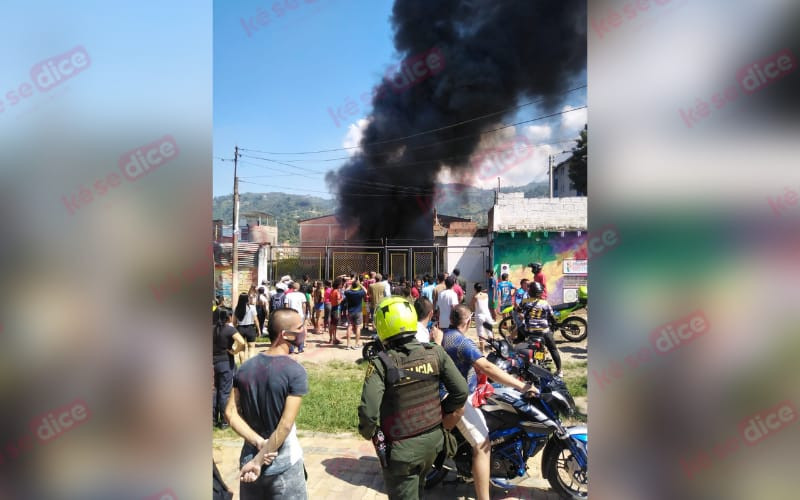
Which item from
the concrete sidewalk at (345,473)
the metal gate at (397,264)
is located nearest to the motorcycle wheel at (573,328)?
the concrete sidewalk at (345,473)

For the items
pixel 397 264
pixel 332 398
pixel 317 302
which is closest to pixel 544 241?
pixel 397 264

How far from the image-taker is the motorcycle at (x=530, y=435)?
132 inches

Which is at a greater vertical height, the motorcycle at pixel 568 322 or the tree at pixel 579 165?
the tree at pixel 579 165

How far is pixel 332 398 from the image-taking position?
6367 millimetres

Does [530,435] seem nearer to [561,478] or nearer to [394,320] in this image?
[561,478]

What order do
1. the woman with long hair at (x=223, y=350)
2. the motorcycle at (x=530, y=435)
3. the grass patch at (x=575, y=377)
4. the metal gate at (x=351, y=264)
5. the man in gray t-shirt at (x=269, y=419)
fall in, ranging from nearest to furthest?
1. the man in gray t-shirt at (x=269, y=419)
2. the motorcycle at (x=530, y=435)
3. the woman with long hair at (x=223, y=350)
4. the grass patch at (x=575, y=377)
5. the metal gate at (x=351, y=264)

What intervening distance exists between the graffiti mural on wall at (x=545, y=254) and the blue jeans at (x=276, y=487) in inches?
533

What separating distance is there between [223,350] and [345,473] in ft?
6.31

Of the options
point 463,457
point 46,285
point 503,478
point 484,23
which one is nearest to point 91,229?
point 46,285

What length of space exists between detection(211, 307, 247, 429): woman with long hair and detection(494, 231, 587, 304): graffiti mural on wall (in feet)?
38.3

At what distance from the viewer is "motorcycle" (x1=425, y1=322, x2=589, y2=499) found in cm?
334

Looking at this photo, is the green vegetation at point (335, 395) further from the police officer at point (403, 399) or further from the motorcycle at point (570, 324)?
the police officer at point (403, 399)

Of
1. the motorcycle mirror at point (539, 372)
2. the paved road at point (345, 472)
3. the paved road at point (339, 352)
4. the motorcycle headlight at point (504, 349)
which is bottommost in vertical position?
the paved road at point (339, 352)

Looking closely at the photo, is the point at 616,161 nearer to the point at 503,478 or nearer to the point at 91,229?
the point at 91,229
